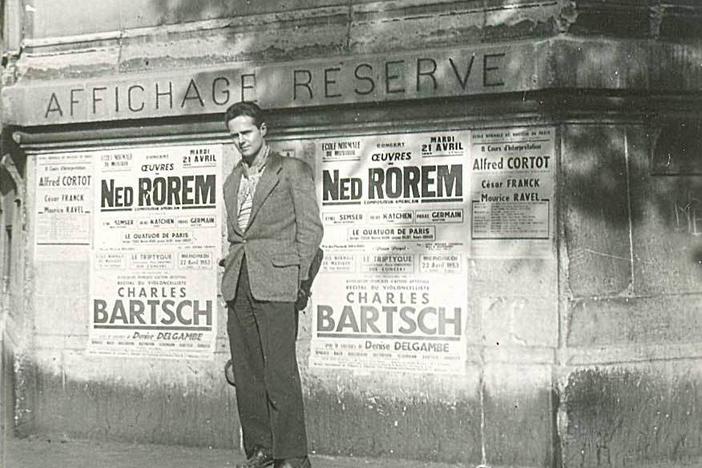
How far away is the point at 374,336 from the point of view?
849cm

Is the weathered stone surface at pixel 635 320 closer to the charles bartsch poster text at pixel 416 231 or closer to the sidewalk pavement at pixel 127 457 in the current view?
the charles bartsch poster text at pixel 416 231

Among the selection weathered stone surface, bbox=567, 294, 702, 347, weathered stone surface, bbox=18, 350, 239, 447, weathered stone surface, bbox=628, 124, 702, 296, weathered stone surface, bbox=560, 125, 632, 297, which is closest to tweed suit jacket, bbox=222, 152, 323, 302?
weathered stone surface, bbox=18, 350, 239, 447

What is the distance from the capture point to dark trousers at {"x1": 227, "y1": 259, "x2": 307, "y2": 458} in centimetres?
779

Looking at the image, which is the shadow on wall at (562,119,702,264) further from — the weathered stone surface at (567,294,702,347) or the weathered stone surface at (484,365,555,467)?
the weathered stone surface at (484,365,555,467)

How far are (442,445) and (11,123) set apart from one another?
4.07 m

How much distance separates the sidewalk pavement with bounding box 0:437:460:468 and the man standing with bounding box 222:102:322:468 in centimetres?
58

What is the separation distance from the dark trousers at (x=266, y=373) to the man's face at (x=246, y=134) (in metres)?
0.68

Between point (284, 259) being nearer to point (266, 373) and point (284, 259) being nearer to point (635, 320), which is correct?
point (266, 373)

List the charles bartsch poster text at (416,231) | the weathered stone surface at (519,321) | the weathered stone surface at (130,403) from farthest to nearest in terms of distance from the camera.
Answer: the weathered stone surface at (130,403) → the charles bartsch poster text at (416,231) → the weathered stone surface at (519,321)

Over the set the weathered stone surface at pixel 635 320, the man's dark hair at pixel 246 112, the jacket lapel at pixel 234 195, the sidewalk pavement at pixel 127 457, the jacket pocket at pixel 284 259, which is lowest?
the sidewalk pavement at pixel 127 457

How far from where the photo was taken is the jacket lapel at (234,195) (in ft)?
26.5

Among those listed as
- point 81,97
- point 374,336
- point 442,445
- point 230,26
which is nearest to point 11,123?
point 81,97

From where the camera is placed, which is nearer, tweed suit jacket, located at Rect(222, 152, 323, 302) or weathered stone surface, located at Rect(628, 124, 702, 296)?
tweed suit jacket, located at Rect(222, 152, 323, 302)

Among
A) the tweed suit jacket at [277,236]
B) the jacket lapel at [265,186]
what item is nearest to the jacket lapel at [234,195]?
the tweed suit jacket at [277,236]
